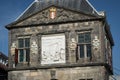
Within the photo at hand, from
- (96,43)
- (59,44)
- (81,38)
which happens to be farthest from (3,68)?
(96,43)

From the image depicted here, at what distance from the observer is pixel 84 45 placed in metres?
32.2

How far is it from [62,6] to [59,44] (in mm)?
3476

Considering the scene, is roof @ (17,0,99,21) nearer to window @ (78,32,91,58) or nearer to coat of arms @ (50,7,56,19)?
coat of arms @ (50,7,56,19)

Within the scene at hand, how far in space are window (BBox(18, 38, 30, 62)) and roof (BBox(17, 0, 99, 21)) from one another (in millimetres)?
2246

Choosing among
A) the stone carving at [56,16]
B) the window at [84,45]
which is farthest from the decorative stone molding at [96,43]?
the stone carving at [56,16]

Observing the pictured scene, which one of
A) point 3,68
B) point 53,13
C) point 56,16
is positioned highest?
point 53,13

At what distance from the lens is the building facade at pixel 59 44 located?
104 feet

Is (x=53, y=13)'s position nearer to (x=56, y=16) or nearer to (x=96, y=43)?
(x=56, y=16)

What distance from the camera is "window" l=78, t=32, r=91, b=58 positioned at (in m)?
Result: 32.0

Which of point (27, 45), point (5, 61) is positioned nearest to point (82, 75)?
point (27, 45)

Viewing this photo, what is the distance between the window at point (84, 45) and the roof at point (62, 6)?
2.10 m

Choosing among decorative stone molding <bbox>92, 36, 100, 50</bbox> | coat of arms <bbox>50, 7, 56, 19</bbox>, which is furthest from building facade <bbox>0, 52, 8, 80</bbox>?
decorative stone molding <bbox>92, 36, 100, 50</bbox>

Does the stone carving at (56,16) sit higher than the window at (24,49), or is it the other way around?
the stone carving at (56,16)

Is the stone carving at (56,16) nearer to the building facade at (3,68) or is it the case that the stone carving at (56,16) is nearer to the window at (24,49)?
the window at (24,49)
